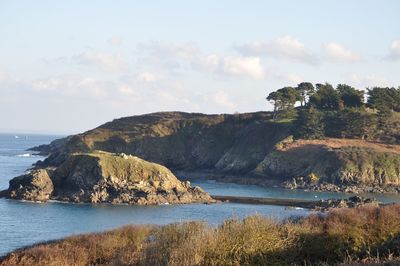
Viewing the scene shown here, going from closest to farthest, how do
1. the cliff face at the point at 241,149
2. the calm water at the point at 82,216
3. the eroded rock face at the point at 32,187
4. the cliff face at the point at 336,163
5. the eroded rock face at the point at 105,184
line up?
the calm water at the point at 82,216 < the eroded rock face at the point at 32,187 < the eroded rock face at the point at 105,184 < the cliff face at the point at 336,163 < the cliff face at the point at 241,149

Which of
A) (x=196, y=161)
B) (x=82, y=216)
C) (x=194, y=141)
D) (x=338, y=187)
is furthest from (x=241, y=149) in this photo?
(x=82, y=216)

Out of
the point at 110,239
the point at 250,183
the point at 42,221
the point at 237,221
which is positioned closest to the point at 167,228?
the point at 237,221

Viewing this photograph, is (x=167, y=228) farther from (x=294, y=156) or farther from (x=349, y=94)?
(x=349, y=94)

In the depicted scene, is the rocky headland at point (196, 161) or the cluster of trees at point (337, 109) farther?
the cluster of trees at point (337, 109)

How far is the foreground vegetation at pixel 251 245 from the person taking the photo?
843 inches

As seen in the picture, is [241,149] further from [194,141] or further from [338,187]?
[338,187]

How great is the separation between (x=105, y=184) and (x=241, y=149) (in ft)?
169

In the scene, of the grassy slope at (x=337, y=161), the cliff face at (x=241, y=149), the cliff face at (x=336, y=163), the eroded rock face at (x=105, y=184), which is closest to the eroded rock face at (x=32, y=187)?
the eroded rock face at (x=105, y=184)

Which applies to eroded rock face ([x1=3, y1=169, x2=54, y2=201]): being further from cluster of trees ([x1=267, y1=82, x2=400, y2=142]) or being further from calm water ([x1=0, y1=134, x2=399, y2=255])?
cluster of trees ([x1=267, y1=82, x2=400, y2=142])

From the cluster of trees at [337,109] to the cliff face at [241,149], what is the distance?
3155 mm

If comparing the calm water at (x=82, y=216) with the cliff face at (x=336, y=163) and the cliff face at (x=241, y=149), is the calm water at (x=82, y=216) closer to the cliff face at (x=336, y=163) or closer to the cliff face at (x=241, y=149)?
the cliff face at (x=336, y=163)

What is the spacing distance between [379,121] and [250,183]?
29.7 m

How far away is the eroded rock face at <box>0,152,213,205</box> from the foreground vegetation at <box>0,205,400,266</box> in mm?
38853

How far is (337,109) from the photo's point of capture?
130000 mm
